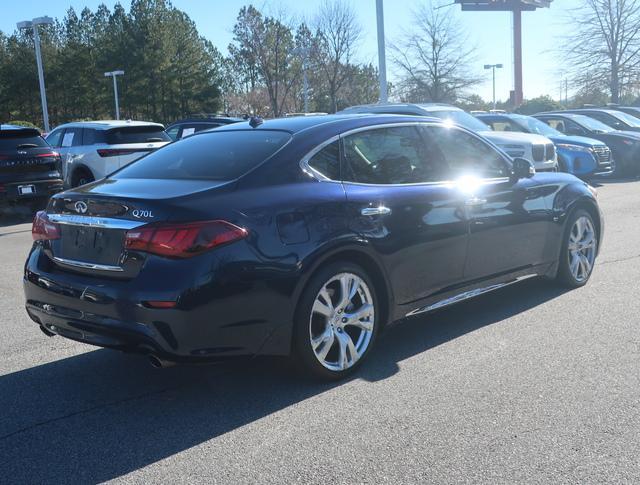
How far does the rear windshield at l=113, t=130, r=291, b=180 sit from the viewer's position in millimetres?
4334

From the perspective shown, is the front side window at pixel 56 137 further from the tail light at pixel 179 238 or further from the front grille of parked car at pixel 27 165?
the tail light at pixel 179 238

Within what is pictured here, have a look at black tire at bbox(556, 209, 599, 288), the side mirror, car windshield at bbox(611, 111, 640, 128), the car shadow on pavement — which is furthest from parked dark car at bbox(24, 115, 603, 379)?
car windshield at bbox(611, 111, 640, 128)

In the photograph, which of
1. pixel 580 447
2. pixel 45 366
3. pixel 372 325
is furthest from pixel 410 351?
pixel 45 366

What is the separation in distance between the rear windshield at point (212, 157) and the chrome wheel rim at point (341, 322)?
879mm

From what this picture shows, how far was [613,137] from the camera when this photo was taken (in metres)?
18.4

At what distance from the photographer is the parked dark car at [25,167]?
12.5 m

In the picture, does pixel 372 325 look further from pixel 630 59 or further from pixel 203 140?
pixel 630 59

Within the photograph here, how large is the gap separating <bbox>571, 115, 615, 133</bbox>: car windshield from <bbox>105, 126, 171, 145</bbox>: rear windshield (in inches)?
417

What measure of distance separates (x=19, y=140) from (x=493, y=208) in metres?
10.0

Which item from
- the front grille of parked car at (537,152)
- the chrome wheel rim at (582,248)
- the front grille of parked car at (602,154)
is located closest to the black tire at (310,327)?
the chrome wheel rim at (582,248)

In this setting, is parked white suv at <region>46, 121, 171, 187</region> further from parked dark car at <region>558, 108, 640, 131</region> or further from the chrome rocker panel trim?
parked dark car at <region>558, 108, 640, 131</region>

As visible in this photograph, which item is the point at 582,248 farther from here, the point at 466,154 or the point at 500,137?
the point at 500,137

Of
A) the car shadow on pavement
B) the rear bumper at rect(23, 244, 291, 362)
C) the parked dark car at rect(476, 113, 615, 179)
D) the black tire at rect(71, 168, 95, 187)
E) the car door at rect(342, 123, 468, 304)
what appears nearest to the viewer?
the car shadow on pavement

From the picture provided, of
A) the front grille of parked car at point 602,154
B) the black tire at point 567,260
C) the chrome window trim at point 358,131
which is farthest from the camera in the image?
the front grille of parked car at point 602,154
